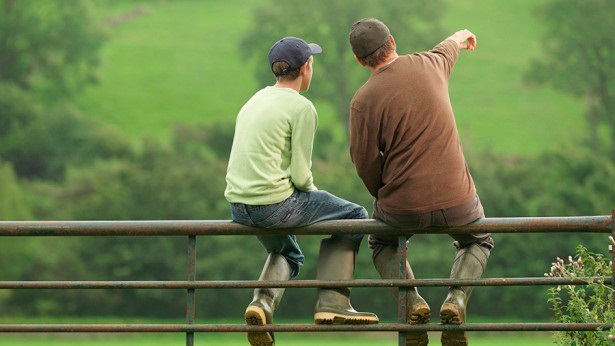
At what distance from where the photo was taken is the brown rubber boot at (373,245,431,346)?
12.7ft

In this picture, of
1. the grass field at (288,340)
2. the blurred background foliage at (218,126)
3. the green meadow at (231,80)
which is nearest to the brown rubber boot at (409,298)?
the blurred background foliage at (218,126)

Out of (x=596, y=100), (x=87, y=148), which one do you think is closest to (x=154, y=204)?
(x=87, y=148)

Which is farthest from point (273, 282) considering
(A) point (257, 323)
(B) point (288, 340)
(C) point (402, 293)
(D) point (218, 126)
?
(D) point (218, 126)

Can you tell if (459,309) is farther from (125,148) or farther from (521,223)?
(125,148)

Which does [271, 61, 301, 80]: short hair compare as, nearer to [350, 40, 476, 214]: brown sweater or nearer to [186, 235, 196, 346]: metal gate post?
[350, 40, 476, 214]: brown sweater

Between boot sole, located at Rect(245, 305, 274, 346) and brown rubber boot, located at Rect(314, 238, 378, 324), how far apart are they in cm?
19

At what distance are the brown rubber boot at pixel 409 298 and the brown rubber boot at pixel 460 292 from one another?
7cm

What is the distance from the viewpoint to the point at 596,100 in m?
61.2

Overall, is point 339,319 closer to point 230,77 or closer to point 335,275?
point 335,275

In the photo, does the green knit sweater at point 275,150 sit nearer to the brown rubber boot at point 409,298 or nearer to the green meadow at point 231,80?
the brown rubber boot at point 409,298

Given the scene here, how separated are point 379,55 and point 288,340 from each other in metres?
43.2

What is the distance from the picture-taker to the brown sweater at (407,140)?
4000 millimetres

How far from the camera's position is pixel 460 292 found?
4.05 meters

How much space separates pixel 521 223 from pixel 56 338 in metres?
47.3
